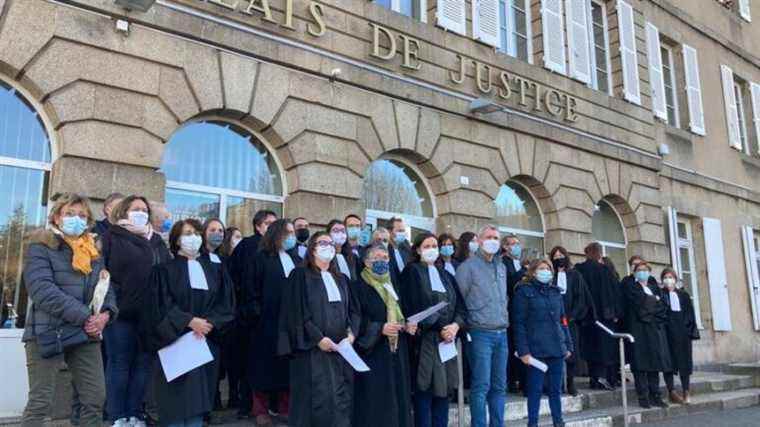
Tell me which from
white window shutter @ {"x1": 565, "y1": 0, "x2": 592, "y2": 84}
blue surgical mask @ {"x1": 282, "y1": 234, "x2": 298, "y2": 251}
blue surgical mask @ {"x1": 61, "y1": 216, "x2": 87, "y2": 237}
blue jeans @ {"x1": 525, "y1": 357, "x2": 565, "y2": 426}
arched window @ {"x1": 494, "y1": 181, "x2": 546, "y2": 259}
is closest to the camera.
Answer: blue surgical mask @ {"x1": 61, "y1": 216, "x2": 87, "y2": 237}

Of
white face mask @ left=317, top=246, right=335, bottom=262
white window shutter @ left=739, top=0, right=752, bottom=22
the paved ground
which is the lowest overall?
the paved ground

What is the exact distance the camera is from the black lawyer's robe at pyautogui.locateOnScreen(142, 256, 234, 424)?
179 inches

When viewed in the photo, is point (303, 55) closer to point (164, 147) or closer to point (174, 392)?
point (164, 147)

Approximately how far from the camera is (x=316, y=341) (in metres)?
4.87

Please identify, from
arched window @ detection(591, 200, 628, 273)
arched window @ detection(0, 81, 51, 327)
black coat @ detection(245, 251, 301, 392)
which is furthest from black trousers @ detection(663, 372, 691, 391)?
arched window @ detection(0, 81, 51, 327)

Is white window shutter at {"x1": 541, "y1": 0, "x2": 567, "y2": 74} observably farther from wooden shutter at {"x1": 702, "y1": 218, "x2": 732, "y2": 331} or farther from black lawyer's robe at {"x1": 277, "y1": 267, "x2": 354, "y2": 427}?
black lawyer's robe at {"x1": 277, "y1": 267, "x2": 354, "y2": 427}

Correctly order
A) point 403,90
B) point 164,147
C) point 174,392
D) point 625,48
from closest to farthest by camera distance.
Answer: point 174,392 → point 164,147 → point 403,90 → point 625,48

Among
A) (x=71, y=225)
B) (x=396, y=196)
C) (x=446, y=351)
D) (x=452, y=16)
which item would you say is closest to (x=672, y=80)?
(x=452, y=16)

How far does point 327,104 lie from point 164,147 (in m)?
2.46

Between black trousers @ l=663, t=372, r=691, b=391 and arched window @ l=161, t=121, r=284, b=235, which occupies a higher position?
arched window @ l=161, t=121, r=284, b=235

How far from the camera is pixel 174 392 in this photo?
4559 millimetres

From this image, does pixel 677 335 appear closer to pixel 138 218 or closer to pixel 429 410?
pixel 429 410

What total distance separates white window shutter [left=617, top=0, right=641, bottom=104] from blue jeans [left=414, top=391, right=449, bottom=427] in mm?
10358

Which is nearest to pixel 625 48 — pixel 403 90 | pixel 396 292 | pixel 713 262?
pixel 713 262
